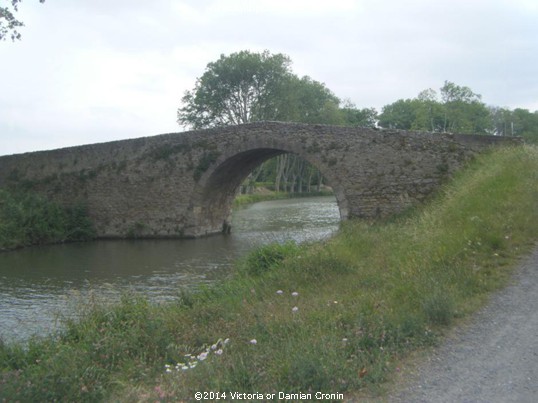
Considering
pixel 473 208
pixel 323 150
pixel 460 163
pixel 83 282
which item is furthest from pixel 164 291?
pixel 460 163

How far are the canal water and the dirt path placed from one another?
412 cm

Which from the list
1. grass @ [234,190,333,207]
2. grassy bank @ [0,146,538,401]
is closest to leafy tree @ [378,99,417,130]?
grass @ [234,190,333,207]

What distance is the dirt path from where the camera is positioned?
9.92ft

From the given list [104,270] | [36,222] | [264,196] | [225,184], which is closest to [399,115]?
[264,196]

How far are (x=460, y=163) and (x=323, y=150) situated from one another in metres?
3.38

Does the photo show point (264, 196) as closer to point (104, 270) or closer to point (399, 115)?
point (104, 270)

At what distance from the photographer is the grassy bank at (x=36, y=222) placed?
50.9 feet

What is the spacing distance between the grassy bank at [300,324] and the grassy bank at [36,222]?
1044cm

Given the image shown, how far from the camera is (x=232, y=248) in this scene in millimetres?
13680

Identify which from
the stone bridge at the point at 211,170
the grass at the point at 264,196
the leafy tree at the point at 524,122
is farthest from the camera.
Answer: the leafy tree at the point at 524,122

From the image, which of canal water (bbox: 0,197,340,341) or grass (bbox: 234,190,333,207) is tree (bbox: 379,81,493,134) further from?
canal water (bbox: 0,197,340,341)

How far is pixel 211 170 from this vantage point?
15609 mm

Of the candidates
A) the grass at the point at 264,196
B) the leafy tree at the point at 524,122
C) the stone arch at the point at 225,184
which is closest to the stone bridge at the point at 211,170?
the stone arch at the point at 225,184

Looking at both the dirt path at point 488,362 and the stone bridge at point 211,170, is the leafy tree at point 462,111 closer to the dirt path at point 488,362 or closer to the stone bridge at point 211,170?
the stone bridge at point 211,170
